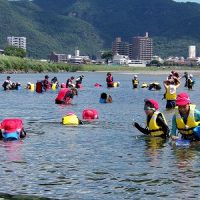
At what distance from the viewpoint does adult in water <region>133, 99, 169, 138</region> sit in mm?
18484

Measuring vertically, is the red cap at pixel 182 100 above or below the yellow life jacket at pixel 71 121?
above

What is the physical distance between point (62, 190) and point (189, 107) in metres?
6.43

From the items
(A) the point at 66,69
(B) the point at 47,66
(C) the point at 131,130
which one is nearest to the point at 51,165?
(C) the point at 131,130

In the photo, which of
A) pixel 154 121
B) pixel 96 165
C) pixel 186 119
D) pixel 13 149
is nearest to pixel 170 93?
pixel 154 121

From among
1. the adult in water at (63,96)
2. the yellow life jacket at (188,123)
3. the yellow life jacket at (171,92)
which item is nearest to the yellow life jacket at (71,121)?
the yellow life jacket at (188,123)

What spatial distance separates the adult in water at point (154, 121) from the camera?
1848cm

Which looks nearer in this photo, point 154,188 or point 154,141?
point 154,188

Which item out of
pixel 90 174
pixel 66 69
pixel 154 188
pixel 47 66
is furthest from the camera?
pixel 66 69

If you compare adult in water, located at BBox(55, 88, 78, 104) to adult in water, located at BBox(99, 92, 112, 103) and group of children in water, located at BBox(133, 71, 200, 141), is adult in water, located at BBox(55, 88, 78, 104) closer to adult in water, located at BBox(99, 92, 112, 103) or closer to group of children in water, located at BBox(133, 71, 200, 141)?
adult in water, located at BBox(99, 92, 112, 103)

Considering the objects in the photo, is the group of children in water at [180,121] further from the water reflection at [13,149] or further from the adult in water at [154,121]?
the water reflection at [13,149]

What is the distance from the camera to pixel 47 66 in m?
179

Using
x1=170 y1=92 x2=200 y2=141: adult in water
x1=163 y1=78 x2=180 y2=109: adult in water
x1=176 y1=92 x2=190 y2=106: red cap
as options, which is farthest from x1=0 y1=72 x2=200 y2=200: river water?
x1=163 y1=78 x2=180 y2=109: adult in water

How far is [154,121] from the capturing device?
18828 millimetres

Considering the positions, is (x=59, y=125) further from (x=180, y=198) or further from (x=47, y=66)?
(x=47, y=66)
